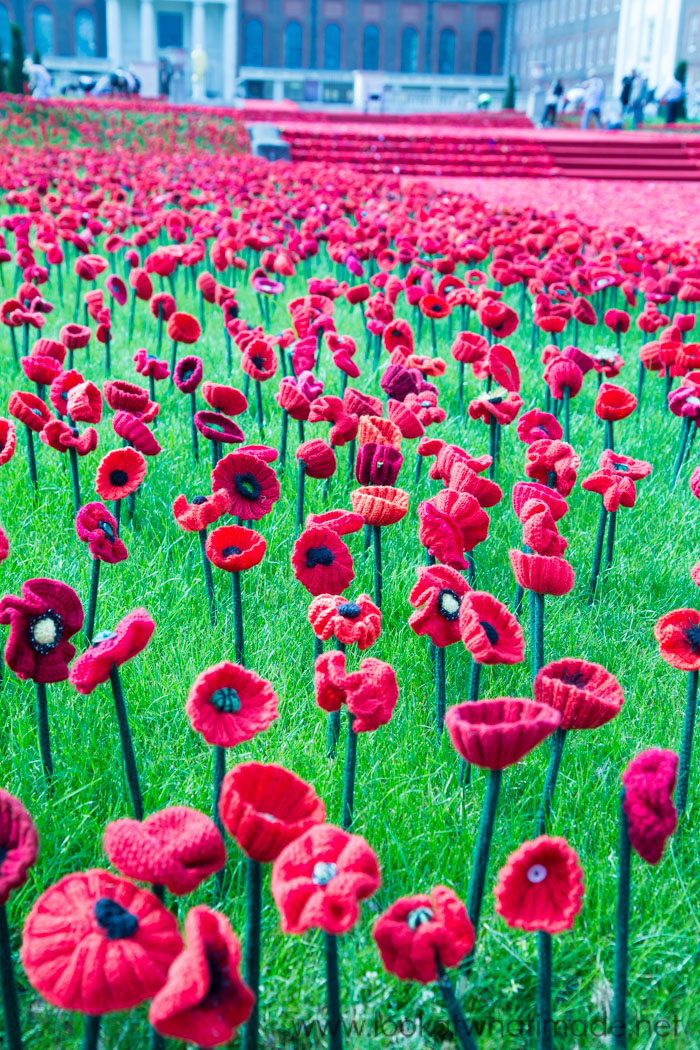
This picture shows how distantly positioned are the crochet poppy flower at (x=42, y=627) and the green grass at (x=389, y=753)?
0.38 m

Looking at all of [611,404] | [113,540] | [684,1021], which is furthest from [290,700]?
[611,404]

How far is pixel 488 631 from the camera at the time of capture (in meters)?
1.36

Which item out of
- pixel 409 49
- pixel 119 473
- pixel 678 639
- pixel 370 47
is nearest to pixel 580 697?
pixel 678 639

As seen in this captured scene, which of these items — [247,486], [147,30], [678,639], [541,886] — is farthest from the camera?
[147,30]

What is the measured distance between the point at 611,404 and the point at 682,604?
0.61 meters

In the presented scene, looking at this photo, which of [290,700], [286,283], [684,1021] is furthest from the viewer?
[286,283]

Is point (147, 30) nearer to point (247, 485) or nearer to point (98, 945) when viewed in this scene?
point (247, 485)

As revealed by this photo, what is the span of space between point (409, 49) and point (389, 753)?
60726mm

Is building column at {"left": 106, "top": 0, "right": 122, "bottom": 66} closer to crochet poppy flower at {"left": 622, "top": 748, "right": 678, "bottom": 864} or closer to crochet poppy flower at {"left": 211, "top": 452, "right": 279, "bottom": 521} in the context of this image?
crochet poppy flower at {"left": 211, "top": 452, "right": 279, "bottom": 521}

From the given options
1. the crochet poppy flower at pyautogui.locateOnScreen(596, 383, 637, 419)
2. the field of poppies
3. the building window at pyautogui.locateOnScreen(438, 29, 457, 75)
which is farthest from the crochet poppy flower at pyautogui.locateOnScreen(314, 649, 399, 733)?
the building window at pyautogui.locateOnScreen(438, 29, 457, 75)

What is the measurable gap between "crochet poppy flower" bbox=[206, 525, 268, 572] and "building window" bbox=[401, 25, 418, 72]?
60371mm

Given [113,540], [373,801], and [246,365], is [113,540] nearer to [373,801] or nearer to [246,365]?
[373,801]

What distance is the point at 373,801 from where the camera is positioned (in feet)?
5.42

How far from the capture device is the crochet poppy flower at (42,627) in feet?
4.28
